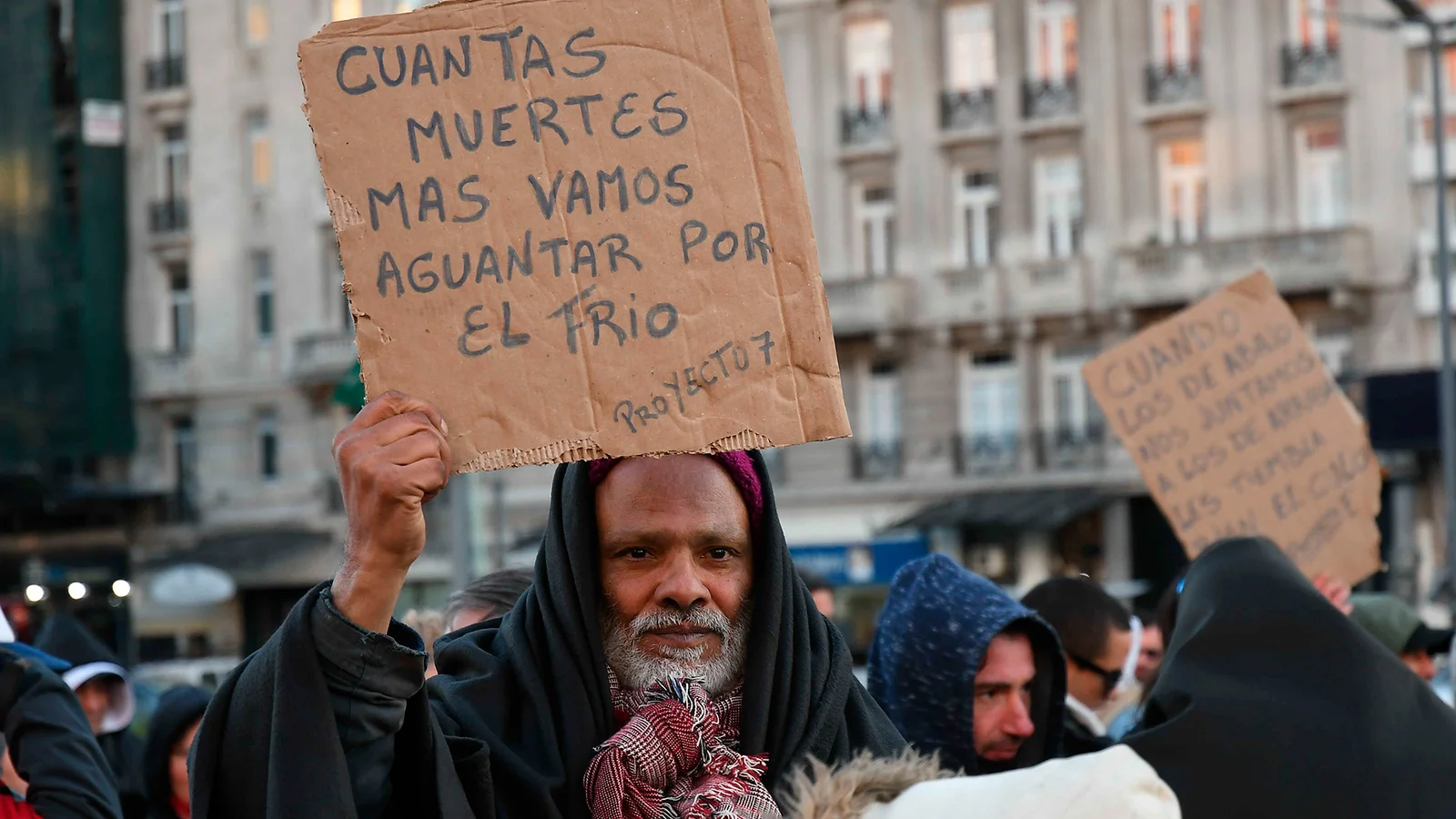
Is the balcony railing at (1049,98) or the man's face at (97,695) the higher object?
the balcony railing at (1049,98)

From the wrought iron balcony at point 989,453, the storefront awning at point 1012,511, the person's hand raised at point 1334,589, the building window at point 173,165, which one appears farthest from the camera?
the building window at point 173,165

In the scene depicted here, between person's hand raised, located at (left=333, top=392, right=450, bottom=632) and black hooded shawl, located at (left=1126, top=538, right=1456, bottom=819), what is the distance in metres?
0.85

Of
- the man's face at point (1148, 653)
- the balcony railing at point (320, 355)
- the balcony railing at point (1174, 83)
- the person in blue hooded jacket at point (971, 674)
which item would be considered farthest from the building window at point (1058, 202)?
the person in blue hooded jacket at point (971, 674)

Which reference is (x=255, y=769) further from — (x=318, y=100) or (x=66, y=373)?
(x=66, y=373)

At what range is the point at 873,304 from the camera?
29.1 m

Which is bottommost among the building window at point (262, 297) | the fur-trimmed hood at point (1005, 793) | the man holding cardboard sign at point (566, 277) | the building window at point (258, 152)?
the fur-trimmed hood at point (1005, 793)

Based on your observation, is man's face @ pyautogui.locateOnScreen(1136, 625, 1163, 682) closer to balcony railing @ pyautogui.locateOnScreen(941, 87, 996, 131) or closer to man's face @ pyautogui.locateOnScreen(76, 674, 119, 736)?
man's face @ pyautogui.locateOnScreen(76, 674, 119, 736)

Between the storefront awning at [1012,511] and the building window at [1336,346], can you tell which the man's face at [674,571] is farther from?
the building window at [1336,346]

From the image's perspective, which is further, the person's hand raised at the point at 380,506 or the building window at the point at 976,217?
the building window at the point at 976,217

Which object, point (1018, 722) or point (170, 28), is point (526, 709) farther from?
point (170, 28)

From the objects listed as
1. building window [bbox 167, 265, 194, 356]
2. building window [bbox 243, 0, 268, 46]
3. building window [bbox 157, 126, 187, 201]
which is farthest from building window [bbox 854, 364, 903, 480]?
building window [bbox 157, 126, 187, 201]

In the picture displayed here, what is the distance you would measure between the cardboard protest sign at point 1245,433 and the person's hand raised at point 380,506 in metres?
3.06

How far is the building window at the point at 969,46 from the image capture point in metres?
28.8

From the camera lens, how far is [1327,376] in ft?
16.9
